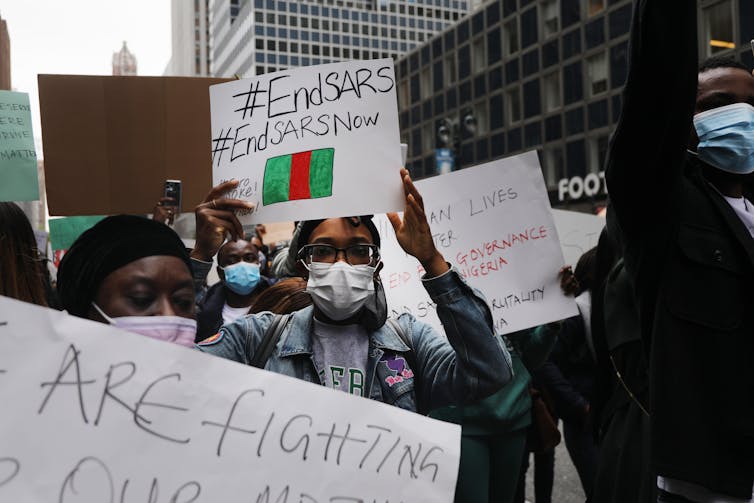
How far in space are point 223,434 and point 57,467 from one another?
0.94 ft

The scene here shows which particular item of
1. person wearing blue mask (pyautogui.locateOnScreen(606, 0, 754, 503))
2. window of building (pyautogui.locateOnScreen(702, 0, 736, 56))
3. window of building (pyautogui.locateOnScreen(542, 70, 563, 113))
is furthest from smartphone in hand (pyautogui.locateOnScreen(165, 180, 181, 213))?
window of building (pyautogui.locateOnScreen(542, 70, 563, 113))

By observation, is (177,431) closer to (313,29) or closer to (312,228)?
(312,228)

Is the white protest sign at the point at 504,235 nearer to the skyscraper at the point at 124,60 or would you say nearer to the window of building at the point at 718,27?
the window of building at the point at 718,27

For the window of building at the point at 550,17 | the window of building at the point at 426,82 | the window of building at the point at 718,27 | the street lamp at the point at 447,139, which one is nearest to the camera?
the street lamp at the point at 447,139

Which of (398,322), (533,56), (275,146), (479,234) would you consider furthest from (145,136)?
(533,56)

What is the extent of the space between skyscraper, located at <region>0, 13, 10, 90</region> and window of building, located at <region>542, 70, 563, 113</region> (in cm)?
3593

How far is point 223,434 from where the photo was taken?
4.59 feet

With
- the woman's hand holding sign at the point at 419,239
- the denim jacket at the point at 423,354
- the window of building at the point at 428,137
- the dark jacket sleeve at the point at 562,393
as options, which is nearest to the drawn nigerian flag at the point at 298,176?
the woman's hand holding sign at the point at 419,239

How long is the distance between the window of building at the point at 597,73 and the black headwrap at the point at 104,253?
35363 millimetres

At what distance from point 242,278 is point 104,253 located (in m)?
3.24

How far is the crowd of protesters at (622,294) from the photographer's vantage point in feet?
5.98

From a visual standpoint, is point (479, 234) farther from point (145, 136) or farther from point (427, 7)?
point (427, 7)

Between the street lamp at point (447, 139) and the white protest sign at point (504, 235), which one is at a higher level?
the street lamp at point (447, 139)

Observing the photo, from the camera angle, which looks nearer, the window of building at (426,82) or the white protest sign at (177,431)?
the white protest sign at (177,431)
